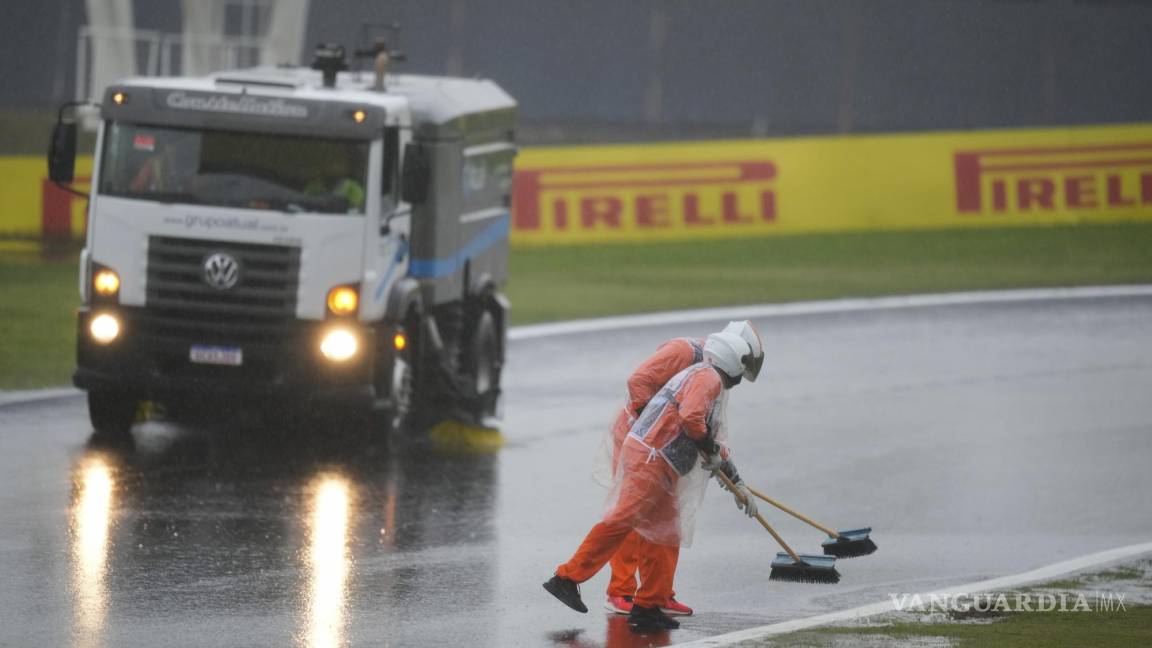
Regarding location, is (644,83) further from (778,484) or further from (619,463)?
(619,463)

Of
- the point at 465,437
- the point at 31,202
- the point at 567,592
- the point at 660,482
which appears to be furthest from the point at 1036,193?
the point at 567,592

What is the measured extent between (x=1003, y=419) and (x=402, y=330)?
5.50 meters

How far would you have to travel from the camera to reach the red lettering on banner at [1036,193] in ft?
101

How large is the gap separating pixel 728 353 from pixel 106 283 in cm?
626

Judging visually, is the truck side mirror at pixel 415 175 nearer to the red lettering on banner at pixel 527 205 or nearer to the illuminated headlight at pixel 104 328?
the illuminated headlight at pixel 104 328

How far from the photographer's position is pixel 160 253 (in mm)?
14320

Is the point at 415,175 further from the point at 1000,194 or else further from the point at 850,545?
the point at 1000,194

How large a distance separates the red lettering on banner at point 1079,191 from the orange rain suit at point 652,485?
22.2 meters

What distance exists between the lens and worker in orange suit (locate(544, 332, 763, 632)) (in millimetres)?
9703

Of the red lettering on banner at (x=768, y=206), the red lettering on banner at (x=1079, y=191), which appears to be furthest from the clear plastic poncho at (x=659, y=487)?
the red lettering on banner at (x=1079, y=191)

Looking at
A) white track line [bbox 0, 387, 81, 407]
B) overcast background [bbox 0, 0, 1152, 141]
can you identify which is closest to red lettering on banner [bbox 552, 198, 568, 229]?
overcast background [bbox 0, 0, 1152, 141]

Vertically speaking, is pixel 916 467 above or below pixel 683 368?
below

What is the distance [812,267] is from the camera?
2803 centimetres

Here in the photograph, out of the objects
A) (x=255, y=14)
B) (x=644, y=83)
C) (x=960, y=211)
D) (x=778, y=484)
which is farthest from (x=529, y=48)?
(x=778, y=484)
